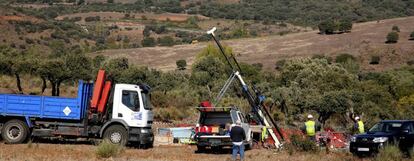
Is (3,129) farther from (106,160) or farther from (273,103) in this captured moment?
(273,103)

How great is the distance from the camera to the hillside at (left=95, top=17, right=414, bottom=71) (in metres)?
94.9

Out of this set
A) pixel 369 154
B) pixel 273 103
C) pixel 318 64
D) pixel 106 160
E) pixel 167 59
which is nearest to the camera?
pixel 106 160

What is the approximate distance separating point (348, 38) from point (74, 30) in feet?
188

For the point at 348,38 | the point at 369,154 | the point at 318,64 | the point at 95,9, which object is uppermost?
the point at 95,9

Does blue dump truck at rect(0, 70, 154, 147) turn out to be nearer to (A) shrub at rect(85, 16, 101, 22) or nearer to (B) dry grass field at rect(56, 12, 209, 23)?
(A) shrub at rect(85, 16, 101, 22)

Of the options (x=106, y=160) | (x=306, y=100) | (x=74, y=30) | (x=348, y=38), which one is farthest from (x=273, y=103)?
(x=74, y=30)

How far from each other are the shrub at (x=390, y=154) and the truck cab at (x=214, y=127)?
18.7ft

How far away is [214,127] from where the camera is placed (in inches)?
881

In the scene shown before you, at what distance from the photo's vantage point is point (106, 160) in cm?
1769

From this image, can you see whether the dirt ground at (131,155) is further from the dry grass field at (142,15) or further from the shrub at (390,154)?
the dry grass field at (142,15)

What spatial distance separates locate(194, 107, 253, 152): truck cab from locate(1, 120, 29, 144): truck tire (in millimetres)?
6569

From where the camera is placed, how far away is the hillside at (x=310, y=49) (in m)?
94.9

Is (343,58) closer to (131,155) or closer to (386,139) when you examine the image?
(386,139)

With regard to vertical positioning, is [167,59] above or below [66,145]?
above
